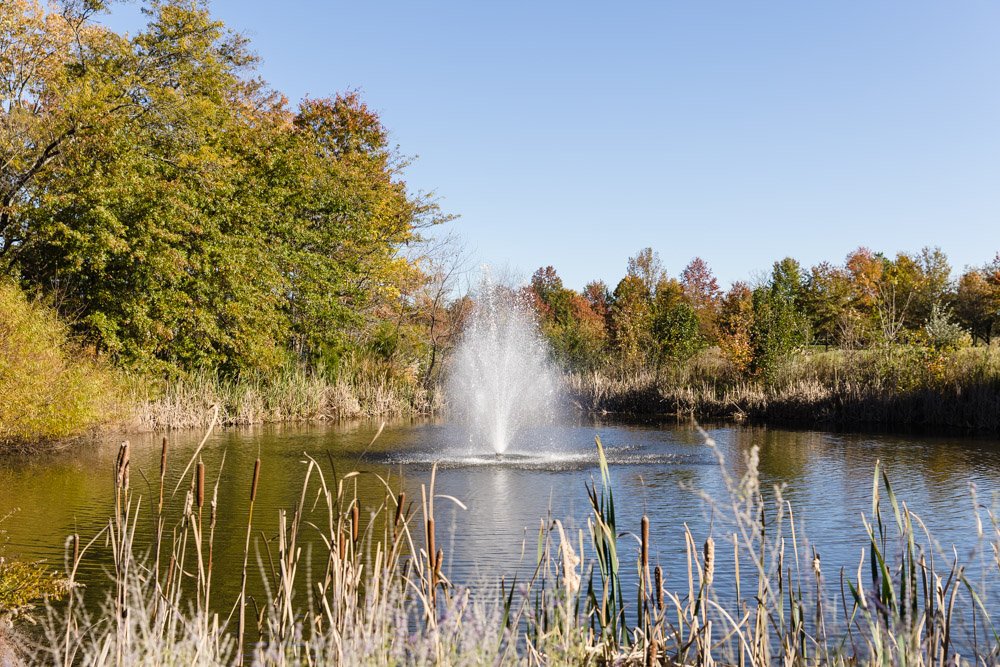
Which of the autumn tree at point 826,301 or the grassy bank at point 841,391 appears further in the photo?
the autumn tree at point 826,301

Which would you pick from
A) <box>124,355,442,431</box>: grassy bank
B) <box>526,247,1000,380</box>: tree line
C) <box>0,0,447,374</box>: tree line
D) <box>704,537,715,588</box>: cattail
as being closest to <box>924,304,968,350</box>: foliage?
<box>526,247,1000,380</box>: tree line

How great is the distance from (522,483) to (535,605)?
30.1 feet

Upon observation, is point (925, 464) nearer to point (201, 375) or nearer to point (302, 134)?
point (201, 375)

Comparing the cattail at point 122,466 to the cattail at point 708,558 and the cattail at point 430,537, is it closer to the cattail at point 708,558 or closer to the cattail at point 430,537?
the cattail at point 430,537

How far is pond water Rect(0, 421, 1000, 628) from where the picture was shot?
8.37 meters

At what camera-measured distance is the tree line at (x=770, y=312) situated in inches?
995

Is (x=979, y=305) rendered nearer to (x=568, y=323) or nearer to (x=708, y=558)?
(x=568, y=323)

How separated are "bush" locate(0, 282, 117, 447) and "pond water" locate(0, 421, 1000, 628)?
22.3 inches

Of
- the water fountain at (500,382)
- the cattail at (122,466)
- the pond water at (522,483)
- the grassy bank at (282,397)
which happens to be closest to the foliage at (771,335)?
the pond water at (522,483)

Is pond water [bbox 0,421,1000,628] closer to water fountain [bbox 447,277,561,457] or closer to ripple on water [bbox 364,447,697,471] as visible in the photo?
ripple on water [bbox 364,447,697,471]

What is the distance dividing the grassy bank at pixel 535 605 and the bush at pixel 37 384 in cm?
462

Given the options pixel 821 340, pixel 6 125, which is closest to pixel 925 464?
pixel 6 125

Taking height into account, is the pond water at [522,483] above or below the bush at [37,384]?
below

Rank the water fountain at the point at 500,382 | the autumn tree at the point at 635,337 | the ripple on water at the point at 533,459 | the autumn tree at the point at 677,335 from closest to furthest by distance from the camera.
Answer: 1. the ripple on water at the point at 533,459
2. the water fountain at the point at 500,382
3. the autumn tree at the point at 677,335
4. the autumn tree at the point at 635,337
